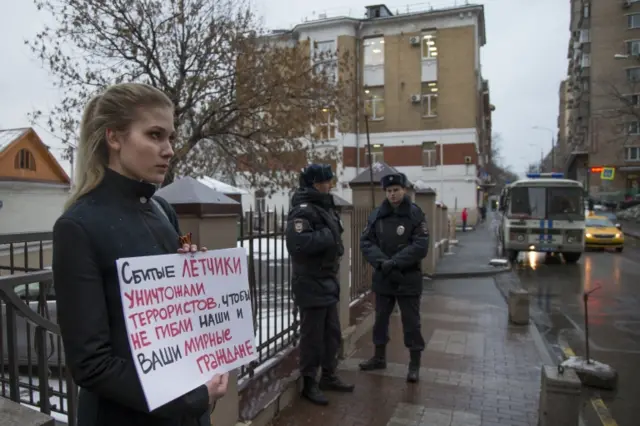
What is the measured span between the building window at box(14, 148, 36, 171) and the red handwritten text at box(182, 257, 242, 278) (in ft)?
46.5

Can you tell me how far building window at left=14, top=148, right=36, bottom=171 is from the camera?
13711 millimetres

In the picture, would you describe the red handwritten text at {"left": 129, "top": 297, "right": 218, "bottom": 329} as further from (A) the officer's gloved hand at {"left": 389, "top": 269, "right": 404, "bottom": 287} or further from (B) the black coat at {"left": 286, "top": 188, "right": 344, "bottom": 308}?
(A) the officer's gloved hand at {"left": 389, "top": 269, "right": 404, "bottom": 287}

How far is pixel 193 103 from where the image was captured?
45.7 ft

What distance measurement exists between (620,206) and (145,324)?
2138 inches

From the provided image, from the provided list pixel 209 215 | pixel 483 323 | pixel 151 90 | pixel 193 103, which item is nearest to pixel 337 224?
pixel 209 215

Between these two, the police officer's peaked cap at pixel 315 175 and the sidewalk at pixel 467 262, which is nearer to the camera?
the police officer's peaked cap at pixel 315 175

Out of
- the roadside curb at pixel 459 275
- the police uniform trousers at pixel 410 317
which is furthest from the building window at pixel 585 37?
the police uniform trousers at pixel 410 317

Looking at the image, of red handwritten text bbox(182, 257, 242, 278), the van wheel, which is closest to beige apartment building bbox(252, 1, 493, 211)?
the van wheel

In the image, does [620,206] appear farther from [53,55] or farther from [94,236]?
[94,236]

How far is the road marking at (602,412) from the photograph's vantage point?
4.29 metres

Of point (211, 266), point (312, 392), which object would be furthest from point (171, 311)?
point (312, 392)

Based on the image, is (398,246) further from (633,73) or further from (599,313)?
(633,73)

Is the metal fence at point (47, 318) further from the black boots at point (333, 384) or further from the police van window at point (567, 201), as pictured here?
the police van window at point (567, 201)

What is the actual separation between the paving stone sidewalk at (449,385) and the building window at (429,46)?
3163 centimetres
